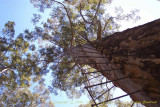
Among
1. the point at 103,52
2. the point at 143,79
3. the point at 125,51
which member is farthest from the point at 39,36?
the point at 143,79

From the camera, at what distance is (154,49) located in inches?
58.8

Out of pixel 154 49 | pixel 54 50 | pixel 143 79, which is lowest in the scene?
pixel 143 79

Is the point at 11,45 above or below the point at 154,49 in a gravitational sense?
above

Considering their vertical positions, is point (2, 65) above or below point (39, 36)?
below

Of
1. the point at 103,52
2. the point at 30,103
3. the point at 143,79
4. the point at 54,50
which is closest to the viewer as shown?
the point at 143,79

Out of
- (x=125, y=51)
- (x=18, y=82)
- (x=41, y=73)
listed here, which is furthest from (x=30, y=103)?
(x=125, y=51)

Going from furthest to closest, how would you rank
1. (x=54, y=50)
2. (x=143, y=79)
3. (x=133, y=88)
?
(x=54, y=50)
(x=133, y=88)
(x=143, y=79)

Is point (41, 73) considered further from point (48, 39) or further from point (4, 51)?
point (4, 51)

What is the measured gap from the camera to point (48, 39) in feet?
27.3

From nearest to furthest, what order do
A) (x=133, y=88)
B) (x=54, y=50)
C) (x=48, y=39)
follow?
(x=133, y=88)
(x=54, y=50)
(x=48, y=39)

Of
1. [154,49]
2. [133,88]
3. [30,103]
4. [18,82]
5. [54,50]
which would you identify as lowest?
[30,103]

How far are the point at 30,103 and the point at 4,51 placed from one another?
13.6 ft

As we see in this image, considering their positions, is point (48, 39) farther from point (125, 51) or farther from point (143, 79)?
point (143, 79)

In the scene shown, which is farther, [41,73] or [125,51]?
[41,73]
